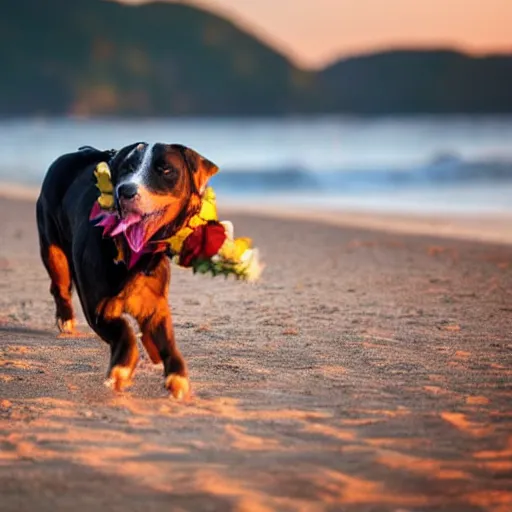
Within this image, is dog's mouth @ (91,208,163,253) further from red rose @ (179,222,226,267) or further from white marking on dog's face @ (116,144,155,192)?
red rose @ (179,222,226,267)

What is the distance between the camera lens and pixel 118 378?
18.2ft

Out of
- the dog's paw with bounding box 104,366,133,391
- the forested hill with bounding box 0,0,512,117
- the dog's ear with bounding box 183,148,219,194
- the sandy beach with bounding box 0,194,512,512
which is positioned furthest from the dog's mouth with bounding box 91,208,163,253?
the forested hill with bounding box 0,0,512,117

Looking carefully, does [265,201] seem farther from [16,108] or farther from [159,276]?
[16,108]

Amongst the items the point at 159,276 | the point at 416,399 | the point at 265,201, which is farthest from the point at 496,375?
the point at 265,201

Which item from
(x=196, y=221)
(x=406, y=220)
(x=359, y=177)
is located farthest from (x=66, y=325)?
(x=359, y=177)

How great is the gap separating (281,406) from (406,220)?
10.9 metres

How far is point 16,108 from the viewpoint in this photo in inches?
3324

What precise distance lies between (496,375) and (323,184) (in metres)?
21.7

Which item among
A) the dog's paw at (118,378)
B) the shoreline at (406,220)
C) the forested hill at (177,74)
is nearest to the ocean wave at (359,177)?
the shoreline at (406,220)

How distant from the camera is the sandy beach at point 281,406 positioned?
13.8ft

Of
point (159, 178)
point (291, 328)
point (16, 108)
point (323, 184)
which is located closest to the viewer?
point (159, 178)

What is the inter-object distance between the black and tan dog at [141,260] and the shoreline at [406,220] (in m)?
7.73

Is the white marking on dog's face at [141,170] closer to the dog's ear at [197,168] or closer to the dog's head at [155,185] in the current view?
the dog's head at [155,185]

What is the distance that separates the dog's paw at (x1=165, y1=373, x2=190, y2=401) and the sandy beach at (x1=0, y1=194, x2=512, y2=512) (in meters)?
0.07
